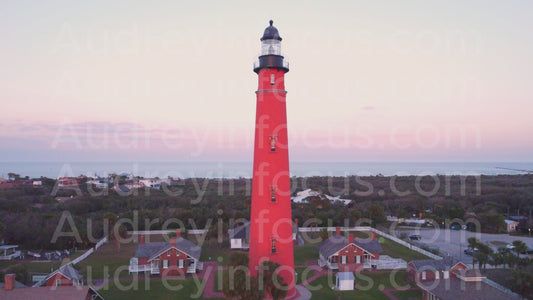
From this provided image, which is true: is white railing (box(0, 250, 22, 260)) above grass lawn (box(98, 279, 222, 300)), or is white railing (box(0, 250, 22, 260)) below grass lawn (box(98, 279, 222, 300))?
below

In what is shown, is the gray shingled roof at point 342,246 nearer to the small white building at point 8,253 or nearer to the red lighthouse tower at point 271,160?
the red lighthouse tower at point 271,160

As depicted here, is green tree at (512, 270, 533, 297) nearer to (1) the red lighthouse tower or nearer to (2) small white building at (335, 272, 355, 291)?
(2) small white building at (335, 272, 355, 291)

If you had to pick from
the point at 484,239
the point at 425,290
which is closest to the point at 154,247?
the point at 425,290

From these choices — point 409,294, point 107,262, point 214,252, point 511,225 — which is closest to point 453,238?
point 511,225

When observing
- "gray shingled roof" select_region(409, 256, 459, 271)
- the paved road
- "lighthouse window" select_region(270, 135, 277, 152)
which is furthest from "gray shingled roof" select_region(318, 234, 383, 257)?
"lighthouse window" select_region(270, 135, 277, 152)

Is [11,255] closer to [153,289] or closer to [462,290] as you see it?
[153,289]

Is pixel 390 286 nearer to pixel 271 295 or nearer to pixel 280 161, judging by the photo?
pixel 271 295
